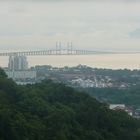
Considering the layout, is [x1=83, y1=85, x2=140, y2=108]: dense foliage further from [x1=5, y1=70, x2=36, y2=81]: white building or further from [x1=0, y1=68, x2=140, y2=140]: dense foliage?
[x1=0, y1=68, x2=140, y2=140]: dense foliage

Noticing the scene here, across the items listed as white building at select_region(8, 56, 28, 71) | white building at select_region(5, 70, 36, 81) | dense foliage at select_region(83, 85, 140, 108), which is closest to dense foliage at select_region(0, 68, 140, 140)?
dense foliage at select_region(83, 85, 140, 108)

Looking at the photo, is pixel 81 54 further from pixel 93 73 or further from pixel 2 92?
pixel 2 92

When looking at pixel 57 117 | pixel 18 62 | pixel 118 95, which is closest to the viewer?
pixel 57 117

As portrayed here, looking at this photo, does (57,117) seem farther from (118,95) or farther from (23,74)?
(23,74)

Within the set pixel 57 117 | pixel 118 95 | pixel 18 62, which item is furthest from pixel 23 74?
pixel 57 117

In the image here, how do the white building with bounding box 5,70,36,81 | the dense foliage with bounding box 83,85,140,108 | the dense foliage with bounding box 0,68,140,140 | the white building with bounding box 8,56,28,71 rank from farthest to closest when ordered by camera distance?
1. the white building with bounding box 8,56,28,71
2. the white building with bounding box 5,70,36,81
3. the dense foliage with bounding box 83,85,140,108
4. the dense foliage with bounding box 0,68,140,140

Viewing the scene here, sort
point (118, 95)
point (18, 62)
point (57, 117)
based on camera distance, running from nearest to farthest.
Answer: point (57, 117) → point (118, 95) → point (18, 62)

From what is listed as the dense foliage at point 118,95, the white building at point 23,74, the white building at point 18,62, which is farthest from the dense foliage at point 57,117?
the white building at point 18,62

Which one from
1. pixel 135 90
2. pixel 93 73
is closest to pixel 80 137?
pixel 135 90
